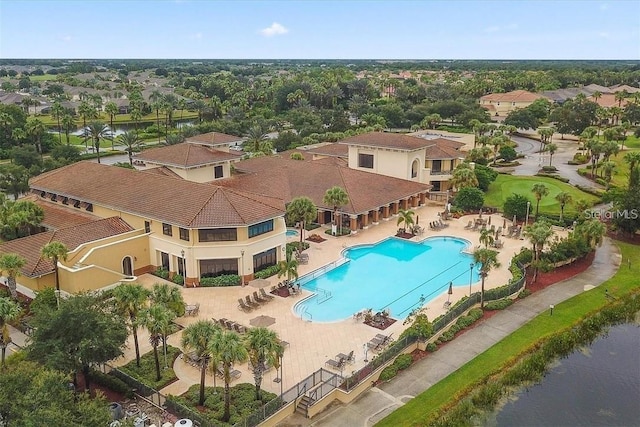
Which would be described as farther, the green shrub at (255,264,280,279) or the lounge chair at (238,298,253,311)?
the green shrub at (255,264,280,279)

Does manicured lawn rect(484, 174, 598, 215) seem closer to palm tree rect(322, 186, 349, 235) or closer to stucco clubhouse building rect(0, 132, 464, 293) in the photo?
stucco clubhouse building rect(0, 132, 464, 293)

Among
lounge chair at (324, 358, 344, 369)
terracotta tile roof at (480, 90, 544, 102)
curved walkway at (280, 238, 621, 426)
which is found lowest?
curved walkway at (280, 238, 621, 426)

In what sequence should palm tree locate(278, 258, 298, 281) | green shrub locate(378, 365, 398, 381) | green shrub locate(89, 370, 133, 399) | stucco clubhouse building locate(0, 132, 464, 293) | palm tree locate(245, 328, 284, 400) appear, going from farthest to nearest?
stucco clubhouse building locate(0, 132, 464, 293) < palm tree locate(278, 258, 298, 281) < green shrub locate(378, 365, 398, 381) < green shrub locate(89, 370, 133, 399) < palm tree locate(245, 328, 284, 400)

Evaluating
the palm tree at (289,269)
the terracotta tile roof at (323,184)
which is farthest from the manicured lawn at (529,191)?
the palm tree at (289,269)

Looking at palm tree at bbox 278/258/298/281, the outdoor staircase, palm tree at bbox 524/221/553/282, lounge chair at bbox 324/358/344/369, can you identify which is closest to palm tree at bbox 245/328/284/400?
the outdoor staircase

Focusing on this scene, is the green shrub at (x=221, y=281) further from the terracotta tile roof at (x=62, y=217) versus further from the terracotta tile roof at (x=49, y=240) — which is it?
the terracotta tile roof at (x=62, y=217)

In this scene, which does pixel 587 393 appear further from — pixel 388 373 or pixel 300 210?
pixel 300 210

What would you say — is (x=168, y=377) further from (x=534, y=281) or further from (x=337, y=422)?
(x=534, y=281)
